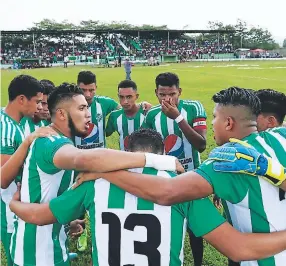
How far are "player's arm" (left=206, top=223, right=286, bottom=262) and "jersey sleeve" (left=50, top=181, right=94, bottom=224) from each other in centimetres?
75

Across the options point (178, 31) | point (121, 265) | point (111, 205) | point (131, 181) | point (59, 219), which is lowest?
point (121, 265)

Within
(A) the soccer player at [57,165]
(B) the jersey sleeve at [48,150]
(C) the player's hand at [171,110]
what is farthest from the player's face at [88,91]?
(B) the jersey sleeve at [48,150]

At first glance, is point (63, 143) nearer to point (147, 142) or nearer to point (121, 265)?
point (147, 142)

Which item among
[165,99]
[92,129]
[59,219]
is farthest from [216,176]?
[92,129]

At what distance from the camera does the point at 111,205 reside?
7.29 feet

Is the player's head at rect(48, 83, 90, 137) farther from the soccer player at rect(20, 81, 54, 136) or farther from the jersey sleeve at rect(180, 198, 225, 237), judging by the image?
the soccer player at rect(20, 81, 54, 136)

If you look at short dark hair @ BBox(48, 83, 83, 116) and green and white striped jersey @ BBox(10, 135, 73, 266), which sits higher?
short dark hair @ BBox(48, 83, 83, 116)

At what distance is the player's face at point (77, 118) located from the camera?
10.2 ft

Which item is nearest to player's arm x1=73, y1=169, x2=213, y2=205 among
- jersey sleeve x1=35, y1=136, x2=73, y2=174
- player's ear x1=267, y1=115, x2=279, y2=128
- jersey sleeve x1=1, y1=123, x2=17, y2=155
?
jersey sleeve x1=35, y1=136, x2=73, y2=174

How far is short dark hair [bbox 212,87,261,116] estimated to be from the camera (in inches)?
101

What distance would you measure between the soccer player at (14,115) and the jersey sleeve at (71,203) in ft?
5.18

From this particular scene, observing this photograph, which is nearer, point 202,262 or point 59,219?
point 59,219

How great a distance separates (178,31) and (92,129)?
76863 millimetres

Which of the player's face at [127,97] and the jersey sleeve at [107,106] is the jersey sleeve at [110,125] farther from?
the player's face at [127,97]
